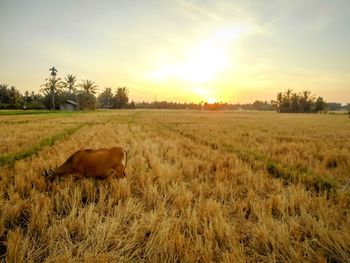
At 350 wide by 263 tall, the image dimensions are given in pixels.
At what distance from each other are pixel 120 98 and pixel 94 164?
122681 millimetres

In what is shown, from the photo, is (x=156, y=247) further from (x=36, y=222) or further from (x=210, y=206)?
(x=36, y=222)

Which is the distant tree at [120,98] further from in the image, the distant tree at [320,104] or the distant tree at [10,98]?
the distant tree at [320,104]

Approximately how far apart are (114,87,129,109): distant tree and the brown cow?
123m

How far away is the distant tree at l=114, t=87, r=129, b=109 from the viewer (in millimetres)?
124062

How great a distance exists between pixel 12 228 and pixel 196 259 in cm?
274

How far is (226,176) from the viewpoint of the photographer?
6.14 meters

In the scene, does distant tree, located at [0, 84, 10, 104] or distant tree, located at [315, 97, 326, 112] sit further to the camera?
distant tree, located at [315, 97, 326, 112]

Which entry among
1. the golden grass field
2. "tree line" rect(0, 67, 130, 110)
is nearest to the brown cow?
the golden grass field

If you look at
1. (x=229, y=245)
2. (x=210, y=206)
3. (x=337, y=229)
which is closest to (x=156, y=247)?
(x=229, y=245)

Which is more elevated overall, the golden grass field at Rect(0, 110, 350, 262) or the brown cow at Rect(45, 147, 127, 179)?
the brown cow at Rect(45, 147, 127, 179)

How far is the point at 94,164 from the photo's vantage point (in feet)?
17.7

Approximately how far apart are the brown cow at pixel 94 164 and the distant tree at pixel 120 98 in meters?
123

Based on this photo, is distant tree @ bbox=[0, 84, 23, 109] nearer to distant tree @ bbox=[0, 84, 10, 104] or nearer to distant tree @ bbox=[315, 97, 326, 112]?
distant tree @ bbox=[0, 84, 10, 104]

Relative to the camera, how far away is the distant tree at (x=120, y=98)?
12406 centimetres
